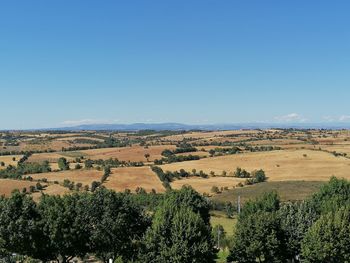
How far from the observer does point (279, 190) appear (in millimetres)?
104250

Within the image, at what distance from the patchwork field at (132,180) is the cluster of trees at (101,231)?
181 ft

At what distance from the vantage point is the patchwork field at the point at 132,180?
358ft

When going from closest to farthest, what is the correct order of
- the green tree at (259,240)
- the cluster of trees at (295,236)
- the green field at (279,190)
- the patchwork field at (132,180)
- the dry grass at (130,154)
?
the cluster of trees at (295,236) → the green tree at (259,240) → the green field at (279,190) → the patchwork field at (132,180) → the dry grass at (130,154)

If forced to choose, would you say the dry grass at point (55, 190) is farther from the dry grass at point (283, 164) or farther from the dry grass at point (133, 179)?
the dry grass at point (283, 164)

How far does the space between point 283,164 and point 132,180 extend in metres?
47.9

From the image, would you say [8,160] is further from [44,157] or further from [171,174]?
[171,174]

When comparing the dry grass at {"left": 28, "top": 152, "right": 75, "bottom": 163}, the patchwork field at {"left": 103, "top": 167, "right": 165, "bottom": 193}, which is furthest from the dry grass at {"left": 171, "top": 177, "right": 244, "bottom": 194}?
the dry grass at {"left": 28, "top": 152, "right": 75, "bottom": 163}

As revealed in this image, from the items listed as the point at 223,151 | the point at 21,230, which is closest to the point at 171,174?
the point at 223,151

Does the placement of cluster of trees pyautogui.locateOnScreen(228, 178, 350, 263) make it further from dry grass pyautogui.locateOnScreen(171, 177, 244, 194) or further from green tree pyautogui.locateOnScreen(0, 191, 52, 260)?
dry grass pyautogui.locateOnScreen(171, 177, 244, 194)

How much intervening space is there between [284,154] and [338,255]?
105525 mm

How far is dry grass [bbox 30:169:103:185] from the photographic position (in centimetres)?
11594

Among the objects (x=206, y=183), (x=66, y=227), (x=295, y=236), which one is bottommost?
(x=206, y=183)

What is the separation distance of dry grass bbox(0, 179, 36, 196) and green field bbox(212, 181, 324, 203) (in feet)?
147

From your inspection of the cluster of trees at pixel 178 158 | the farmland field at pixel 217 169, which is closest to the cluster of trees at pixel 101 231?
the farmland field at pixel 217 169
